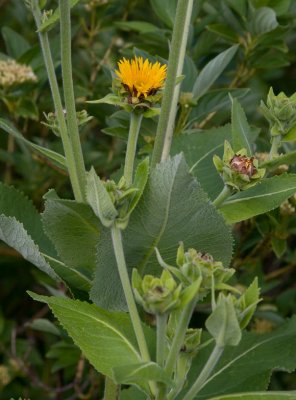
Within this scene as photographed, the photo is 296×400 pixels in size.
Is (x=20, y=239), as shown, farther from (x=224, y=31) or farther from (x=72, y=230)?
(x=224, y=31)

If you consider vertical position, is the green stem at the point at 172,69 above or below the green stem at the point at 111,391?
above

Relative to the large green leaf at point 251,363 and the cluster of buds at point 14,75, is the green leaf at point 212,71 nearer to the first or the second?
the cluster of buds at point 14,75

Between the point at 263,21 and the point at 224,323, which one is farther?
the point at 263,21

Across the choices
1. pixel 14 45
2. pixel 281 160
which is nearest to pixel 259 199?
pixel 281 160

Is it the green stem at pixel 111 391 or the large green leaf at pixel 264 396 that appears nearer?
the large green leaf at pixel 264 396

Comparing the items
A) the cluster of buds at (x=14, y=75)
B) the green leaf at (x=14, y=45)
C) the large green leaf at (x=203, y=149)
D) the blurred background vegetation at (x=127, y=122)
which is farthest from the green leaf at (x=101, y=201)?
the green leaf at (x=14, y=45)

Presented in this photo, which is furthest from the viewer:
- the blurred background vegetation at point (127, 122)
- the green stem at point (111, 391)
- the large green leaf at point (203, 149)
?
the blurred background vegetation at point (127, 122)

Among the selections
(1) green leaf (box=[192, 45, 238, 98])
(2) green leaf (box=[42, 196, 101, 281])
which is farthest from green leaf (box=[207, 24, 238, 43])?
(2) green leaf (box=[42, 196, 101, 281])
